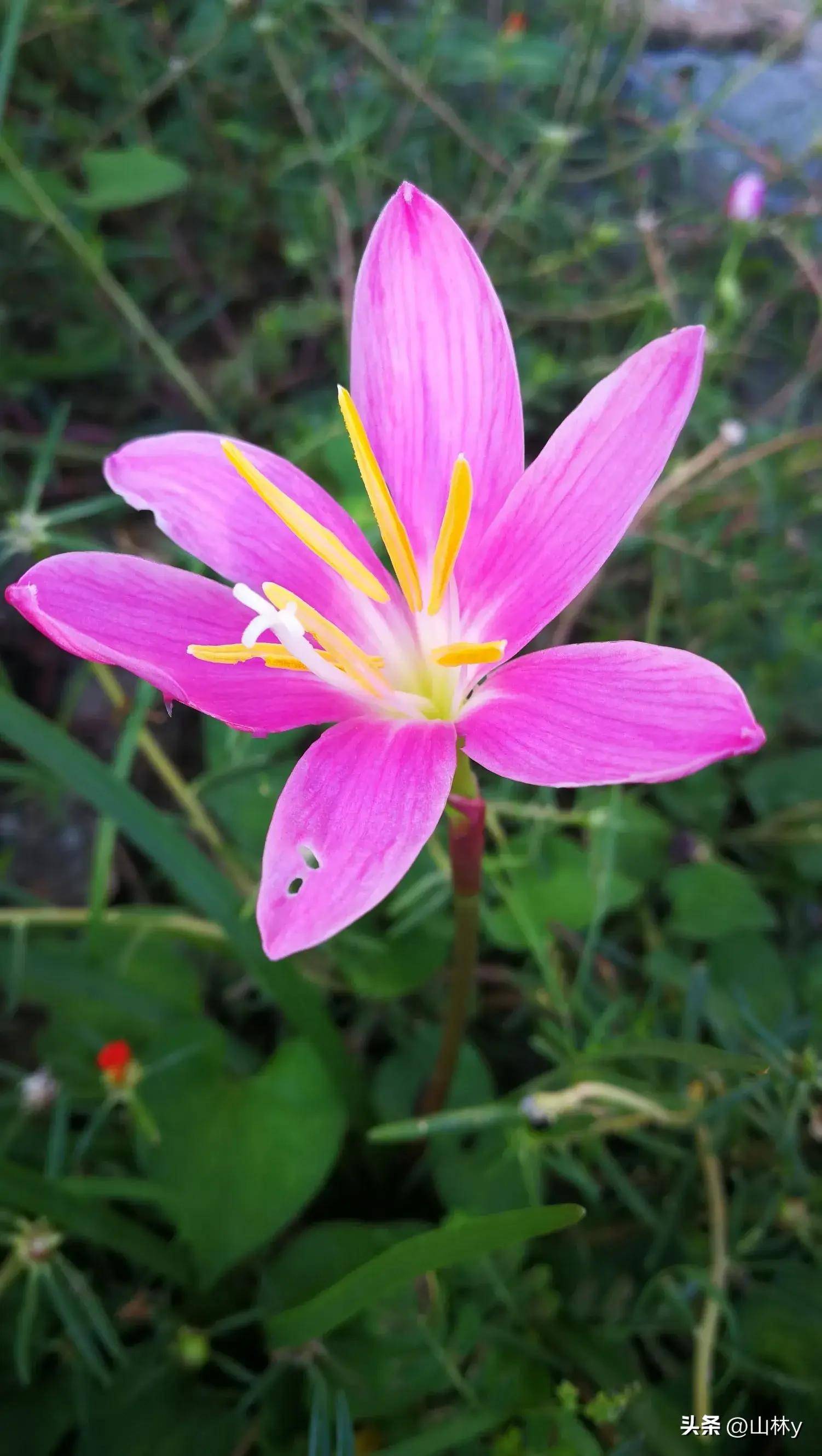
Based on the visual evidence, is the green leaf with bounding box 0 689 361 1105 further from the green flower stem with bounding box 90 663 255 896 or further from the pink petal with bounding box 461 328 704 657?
the pink petal with bounding box 461 328 704 657

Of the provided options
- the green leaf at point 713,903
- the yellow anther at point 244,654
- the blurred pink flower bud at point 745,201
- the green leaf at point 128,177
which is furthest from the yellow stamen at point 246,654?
the blurred pink flower bud at point 745,201

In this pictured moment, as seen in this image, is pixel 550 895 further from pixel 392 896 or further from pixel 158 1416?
pixel 158 1416

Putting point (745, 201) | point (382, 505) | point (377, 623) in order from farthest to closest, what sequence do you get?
point (745, 201), point (377, 623), point (382, 505)

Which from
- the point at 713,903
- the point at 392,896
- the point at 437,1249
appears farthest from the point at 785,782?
the point at 437,1249

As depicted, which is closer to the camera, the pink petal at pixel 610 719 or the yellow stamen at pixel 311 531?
the pink petal at pixel 610 719

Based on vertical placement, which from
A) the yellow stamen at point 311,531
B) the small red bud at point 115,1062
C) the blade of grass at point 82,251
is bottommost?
the small red bud at point 115,1062

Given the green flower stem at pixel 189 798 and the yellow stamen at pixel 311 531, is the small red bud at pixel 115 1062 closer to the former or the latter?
the green flower stem at pixel 189 798
